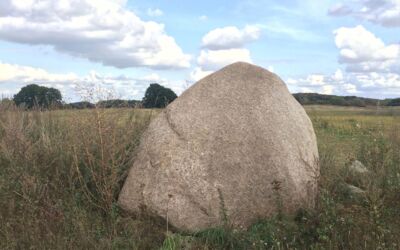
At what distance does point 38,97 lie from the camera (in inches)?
510

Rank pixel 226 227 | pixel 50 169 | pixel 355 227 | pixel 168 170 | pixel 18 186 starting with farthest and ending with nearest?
pixel 50 169 < pixel 18 186 < pixel 168 170 < pixel 226 227 < pixel 355 227

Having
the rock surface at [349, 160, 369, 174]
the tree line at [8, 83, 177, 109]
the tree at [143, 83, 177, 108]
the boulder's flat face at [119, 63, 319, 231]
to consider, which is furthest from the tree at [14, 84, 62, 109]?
the rock surface at [349, 160, 369, 174]

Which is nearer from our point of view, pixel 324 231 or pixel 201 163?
pixel 324 231

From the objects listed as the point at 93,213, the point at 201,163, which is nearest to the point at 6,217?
the point at 93,213

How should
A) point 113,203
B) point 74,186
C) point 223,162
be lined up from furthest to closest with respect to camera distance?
point 74,186 → point 113,203 → point 223,162

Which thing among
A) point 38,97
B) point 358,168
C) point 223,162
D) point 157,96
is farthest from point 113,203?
point 38,97

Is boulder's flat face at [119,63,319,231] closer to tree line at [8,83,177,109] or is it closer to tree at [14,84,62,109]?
tree line at [8,83,177,109]

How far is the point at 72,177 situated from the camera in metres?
7.63

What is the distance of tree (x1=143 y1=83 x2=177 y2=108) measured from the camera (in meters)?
10.00

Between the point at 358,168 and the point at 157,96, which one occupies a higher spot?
the point at 157,96

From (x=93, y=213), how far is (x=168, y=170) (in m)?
1.20

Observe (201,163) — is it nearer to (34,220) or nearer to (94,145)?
(94,145)

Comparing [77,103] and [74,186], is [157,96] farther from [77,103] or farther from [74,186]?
[74,186]

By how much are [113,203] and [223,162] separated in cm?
158
